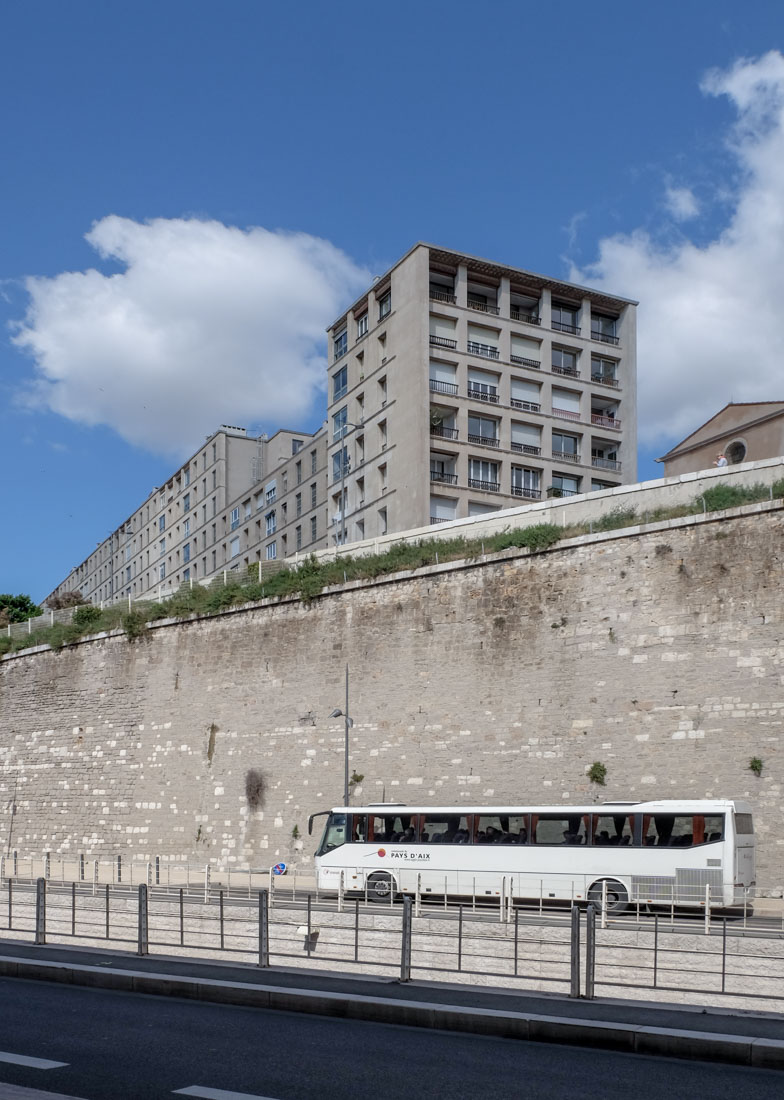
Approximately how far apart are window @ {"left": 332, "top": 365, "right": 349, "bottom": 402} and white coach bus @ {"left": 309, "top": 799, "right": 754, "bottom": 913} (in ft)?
93.7

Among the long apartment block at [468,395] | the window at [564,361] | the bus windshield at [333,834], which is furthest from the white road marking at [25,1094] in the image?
the window at [564,361]

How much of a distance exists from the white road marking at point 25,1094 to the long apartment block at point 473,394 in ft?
117

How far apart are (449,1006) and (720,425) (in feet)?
102

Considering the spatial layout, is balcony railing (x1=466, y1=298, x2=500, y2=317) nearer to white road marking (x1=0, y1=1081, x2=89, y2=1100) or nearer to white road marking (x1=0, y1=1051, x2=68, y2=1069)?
white road marking (x1=0, y1=1051, x2=68, y2=1069)

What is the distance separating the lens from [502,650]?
25375 mm

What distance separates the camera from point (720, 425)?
37594mm

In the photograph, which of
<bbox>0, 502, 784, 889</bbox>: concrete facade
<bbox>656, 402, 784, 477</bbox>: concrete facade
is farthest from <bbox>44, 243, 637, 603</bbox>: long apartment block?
<bbox>0, 502, 784, 889</bbox>: concrete facade

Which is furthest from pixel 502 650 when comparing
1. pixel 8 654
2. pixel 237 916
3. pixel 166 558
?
pixel 166 558

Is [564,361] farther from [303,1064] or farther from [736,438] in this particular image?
[303,1064]

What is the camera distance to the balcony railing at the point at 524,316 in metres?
46.1

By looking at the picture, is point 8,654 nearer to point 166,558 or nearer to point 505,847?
point 505,847

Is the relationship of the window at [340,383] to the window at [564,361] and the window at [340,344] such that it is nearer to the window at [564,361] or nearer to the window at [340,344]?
the window at [340,344]

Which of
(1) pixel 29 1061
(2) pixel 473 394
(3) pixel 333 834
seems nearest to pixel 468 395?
(2) pixel 473 394

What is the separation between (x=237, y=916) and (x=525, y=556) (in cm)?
1360
